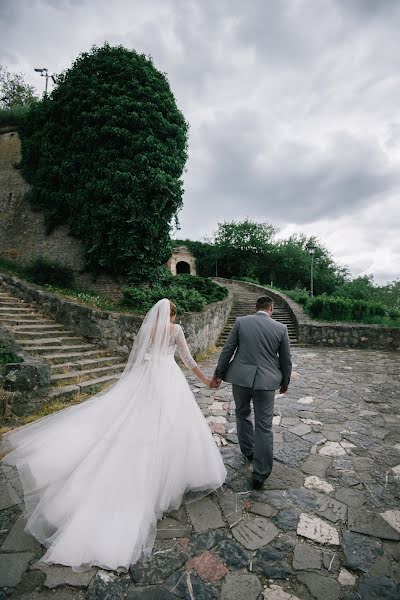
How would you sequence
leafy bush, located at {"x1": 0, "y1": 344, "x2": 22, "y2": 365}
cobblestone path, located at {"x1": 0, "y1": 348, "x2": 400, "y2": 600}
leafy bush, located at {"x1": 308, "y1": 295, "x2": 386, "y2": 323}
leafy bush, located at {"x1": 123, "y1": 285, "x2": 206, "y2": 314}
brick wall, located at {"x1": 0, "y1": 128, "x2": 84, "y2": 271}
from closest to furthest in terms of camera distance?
cobblestone path, located at {"x1": 0, "y1": 348, "x2": 400, "y2": 600}, leafy bush, located at {"x1": 0, "y1": 344, "x2": 22, "y2": 365}, leafy bush, located at {"x1": 123, "y1": 285, "x2": 206, "y2": 314}, leafy bush, located at {"x1": 308, "y1": 295, "x2": 386, "y2": 323}, brick wall, located at {"x1": 0, "y1": 128, "x2": 84, "y2": 271}

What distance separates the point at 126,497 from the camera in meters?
2.39

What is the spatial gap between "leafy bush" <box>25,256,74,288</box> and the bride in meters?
9.59

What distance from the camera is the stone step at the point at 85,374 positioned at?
5.73 meters

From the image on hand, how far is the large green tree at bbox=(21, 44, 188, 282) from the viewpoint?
1168 cm

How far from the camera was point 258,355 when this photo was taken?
313 centimetres

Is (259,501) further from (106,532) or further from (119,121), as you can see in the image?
(119,121)

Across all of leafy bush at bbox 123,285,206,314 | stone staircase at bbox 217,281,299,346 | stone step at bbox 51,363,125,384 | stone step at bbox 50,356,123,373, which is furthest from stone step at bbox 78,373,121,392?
stone staircase at bbox 217,281,299,346

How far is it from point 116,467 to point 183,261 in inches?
1107


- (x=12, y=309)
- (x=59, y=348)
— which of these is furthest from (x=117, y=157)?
(x=59, y=348)

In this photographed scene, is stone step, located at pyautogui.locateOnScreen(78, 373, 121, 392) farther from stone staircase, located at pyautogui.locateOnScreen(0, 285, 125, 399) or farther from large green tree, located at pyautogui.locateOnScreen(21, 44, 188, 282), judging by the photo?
large green tree, located at pyautogui.locateOnScreen(21, 44, 188, 282)

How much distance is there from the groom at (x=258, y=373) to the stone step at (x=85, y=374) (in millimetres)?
3762

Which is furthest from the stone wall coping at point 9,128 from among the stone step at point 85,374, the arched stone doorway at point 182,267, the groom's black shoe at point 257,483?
the groom's black shoe at point 257,483

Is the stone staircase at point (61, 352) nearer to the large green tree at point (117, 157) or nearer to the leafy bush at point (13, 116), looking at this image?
the large green tree at point (117, 157)

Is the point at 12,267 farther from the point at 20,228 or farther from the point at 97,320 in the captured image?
the point at 97,320
